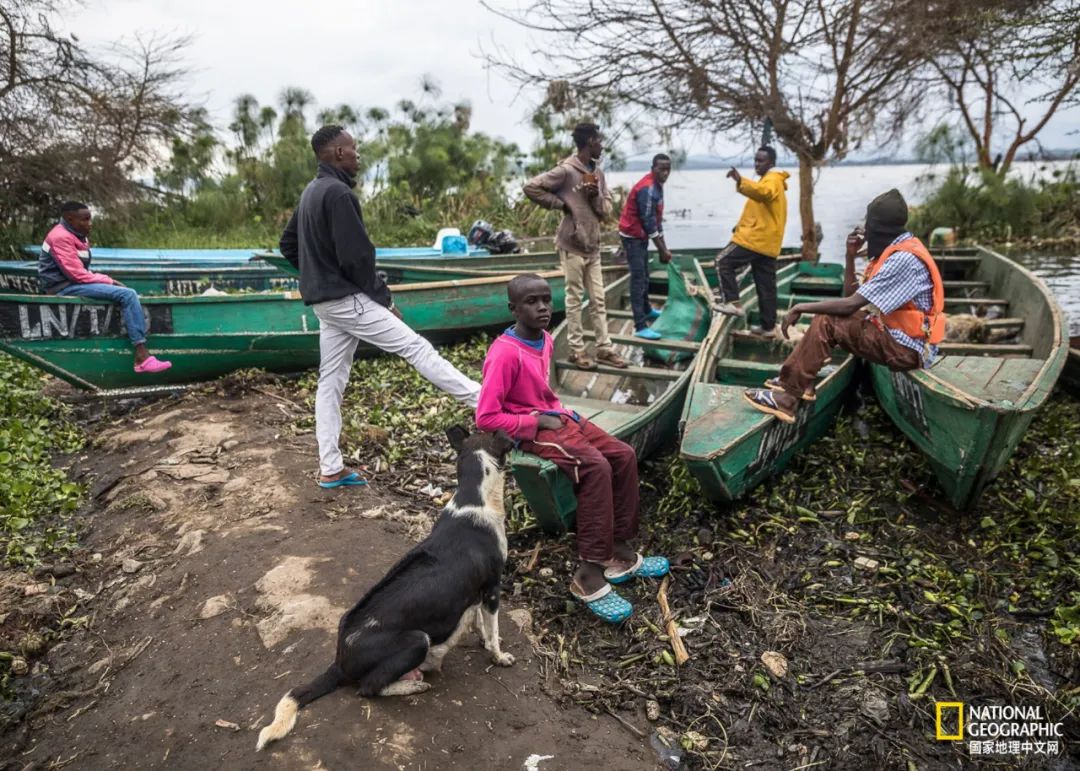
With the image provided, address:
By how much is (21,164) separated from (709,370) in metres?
12.7

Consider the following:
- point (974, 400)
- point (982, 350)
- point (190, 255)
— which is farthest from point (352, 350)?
point (190, 255)

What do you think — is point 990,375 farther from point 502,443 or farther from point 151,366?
point 151,366

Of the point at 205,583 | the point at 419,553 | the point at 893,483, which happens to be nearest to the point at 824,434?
the point at 893,483

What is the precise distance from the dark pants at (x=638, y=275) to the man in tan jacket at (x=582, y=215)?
→ 1.10 m

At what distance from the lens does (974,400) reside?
4.25 m

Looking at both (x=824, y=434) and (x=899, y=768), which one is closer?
(x=899, y=768)

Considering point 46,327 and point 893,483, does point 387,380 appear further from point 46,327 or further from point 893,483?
point 893,483

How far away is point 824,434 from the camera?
5824mm

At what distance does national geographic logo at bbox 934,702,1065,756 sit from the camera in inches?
124


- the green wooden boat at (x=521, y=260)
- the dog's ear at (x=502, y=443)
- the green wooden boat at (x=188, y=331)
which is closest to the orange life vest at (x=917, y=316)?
the dog's ear at (x=502, y=443)

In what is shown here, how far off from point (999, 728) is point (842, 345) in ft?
8.33

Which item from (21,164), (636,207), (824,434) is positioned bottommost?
(824,434)

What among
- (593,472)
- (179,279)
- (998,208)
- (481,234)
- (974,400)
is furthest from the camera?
(998,208)

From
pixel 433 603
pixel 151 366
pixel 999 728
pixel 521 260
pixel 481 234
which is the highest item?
pixel 481 234
